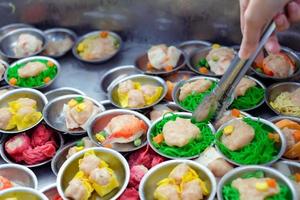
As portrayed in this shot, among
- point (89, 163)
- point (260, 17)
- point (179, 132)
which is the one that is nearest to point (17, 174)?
point (89, 163)

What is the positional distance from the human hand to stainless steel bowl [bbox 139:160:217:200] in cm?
82

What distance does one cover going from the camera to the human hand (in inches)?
83.1

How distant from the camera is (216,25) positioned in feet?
13.1

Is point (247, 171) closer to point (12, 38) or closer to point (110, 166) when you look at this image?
point (110, 166)

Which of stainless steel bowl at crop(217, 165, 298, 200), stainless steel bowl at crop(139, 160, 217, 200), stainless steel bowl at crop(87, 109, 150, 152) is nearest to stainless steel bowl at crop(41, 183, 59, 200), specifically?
stainless steel bowl at crop(87, 109, 150, 152)

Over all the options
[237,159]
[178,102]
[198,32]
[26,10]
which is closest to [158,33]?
[198,32]

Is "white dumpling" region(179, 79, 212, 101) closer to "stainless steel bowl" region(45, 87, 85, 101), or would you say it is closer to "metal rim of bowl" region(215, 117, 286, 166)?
"metal rim of bowl" region(215, 117, 286, 166)

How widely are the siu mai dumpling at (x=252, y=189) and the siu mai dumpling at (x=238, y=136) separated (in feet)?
1.07

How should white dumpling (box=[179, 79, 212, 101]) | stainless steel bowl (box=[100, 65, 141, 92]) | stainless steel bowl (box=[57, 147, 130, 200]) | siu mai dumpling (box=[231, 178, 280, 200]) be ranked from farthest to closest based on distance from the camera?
stainless steel bowl (box=[100, 65, 141, 92]) → white dumpling (box=[179, 79, 212, 101]) → stainless steel bowl (box=[57, 147, 130, 200]) → siu mai dumpling (box=[231, 178, 280, 200])

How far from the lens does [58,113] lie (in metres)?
3.56

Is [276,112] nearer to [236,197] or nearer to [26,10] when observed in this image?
[236,197]

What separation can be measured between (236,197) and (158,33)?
212cm

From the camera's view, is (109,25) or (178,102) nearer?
(178,102)

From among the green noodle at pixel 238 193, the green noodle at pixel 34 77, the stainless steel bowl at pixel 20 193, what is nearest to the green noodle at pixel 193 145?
the green noodle at pixel 238 193
